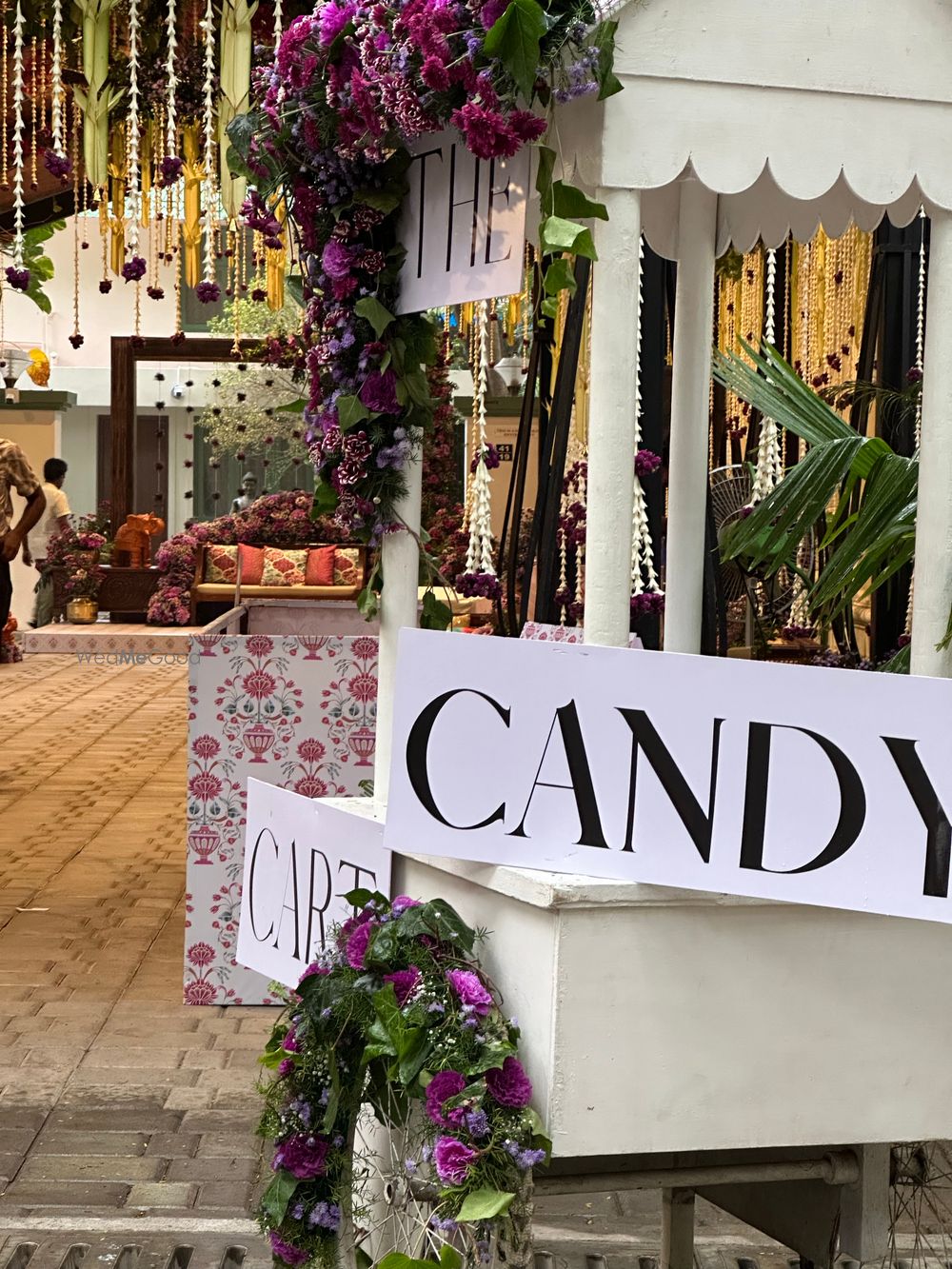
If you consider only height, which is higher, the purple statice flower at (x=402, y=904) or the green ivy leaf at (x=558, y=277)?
the green ivy leaf at (x=558, y=277)

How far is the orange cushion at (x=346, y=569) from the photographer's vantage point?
1406 centimetres

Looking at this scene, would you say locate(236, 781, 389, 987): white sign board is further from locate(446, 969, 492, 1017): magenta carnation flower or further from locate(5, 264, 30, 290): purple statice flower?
locate(5, 264, 30, 290): purple statice flower

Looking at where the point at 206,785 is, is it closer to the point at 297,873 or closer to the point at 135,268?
the point at 135,268

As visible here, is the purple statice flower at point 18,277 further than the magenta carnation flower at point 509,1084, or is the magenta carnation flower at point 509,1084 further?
the purple statice flower at point 18,277

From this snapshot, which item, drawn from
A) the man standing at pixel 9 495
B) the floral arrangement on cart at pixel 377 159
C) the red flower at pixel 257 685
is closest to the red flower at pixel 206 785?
the red flower at pixel 257 685

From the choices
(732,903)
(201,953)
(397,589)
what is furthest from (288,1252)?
(201,953)

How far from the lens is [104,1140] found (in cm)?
→ 308

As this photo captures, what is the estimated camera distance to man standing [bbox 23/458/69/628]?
13945 mm

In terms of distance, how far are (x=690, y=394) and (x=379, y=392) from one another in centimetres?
49

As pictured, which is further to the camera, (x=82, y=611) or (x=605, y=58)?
(x=82, y=611)

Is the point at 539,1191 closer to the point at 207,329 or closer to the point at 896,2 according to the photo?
the point at 896,2

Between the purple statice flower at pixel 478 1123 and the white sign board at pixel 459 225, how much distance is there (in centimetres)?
86

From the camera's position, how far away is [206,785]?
4.11 metres

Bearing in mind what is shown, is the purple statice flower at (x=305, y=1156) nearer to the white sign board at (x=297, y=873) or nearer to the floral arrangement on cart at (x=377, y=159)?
the white sign board at (x=297, y=873)
